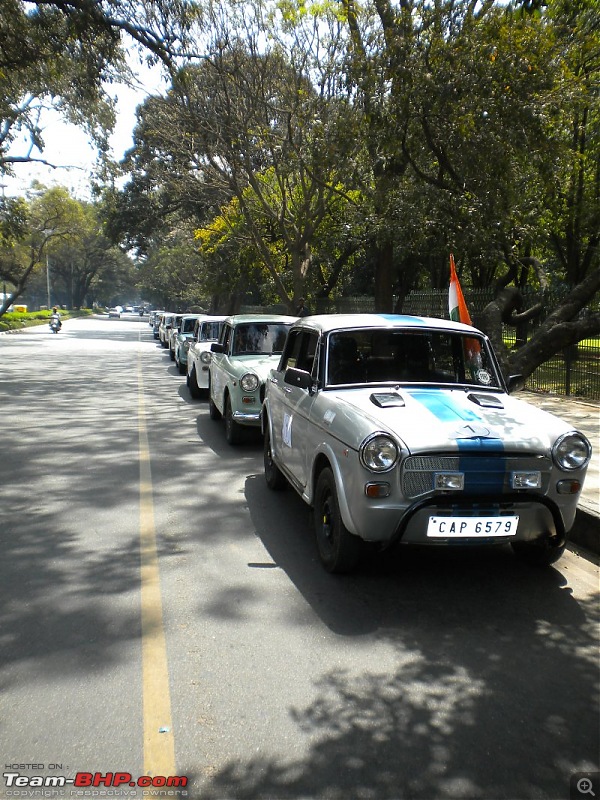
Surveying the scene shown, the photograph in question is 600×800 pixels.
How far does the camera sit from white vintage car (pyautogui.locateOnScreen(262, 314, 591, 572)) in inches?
182

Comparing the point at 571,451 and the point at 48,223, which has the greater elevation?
the point at 48,223

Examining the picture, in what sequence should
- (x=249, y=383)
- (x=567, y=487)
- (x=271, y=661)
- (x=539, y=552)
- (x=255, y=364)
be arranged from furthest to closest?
1. (x=255, y=364)
2. (x=249, y=383)
3. (x=539, y=552)
4. (x=567, y=487)
5. (x=271, y=661)

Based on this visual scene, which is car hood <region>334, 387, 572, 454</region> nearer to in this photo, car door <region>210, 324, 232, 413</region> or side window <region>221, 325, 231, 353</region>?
car door <region>210, 324, 232, 413</region>

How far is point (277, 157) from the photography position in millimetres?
21719

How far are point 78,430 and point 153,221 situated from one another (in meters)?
34.3

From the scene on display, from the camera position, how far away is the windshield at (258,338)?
11.0 metres

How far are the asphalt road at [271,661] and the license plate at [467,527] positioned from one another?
476mm

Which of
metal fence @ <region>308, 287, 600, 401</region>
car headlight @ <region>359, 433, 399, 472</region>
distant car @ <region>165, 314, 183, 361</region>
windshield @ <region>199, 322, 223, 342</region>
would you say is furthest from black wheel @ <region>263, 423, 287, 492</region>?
distant car @ <region>165, 314, 183, 361</region>

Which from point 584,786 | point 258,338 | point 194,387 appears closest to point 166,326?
point 194,387

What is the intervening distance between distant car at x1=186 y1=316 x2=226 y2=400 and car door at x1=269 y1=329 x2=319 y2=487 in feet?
21.1

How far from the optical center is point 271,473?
7.69 meters

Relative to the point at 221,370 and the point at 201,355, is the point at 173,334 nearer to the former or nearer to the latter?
the point at 201,355

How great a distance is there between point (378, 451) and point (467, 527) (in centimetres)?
72

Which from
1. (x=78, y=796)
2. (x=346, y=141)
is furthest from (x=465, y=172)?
(x=78, y=796)
